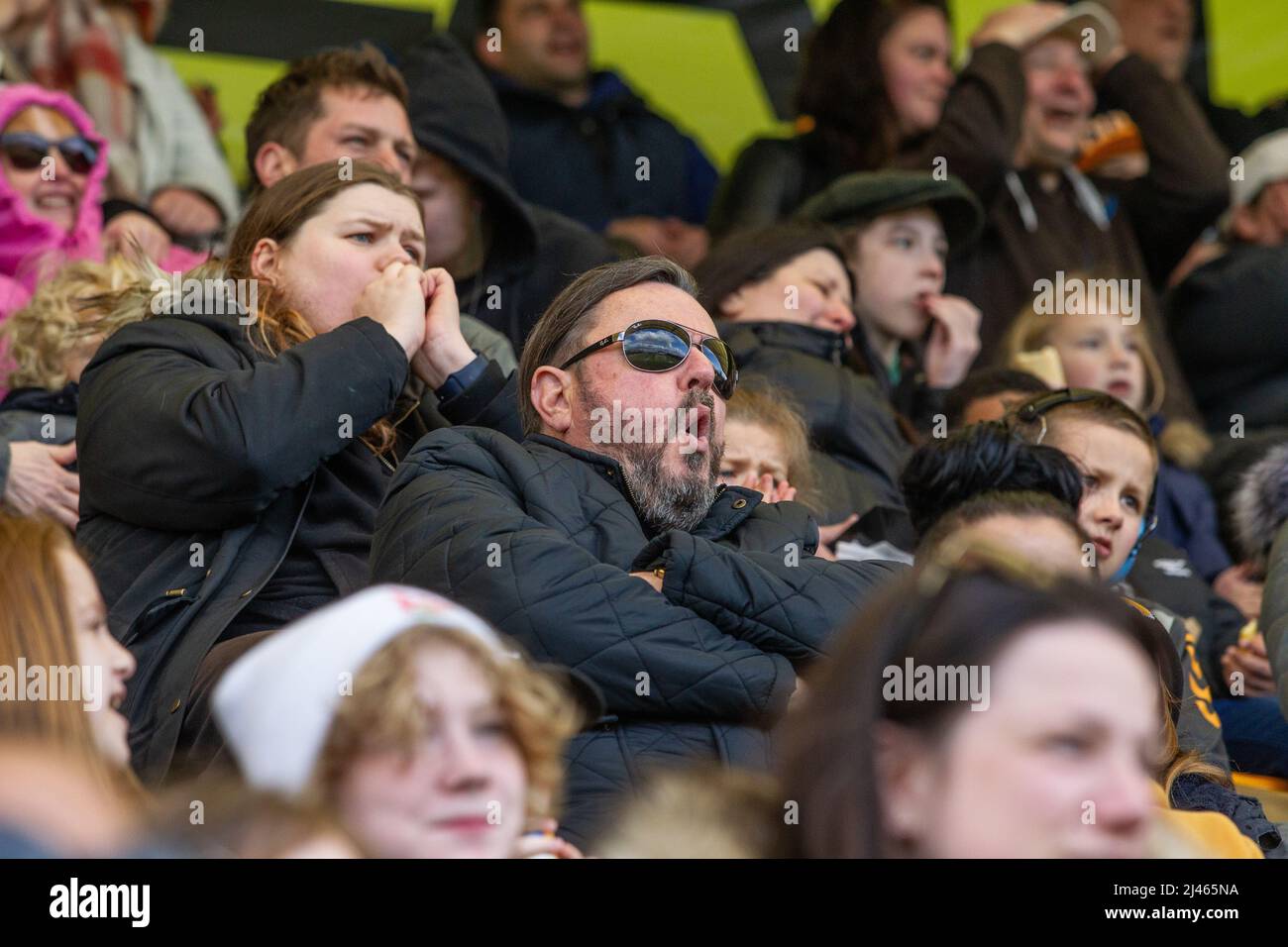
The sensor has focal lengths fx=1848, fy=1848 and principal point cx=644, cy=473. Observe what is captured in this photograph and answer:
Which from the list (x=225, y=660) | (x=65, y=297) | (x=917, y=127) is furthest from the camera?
(x=917, y=127)

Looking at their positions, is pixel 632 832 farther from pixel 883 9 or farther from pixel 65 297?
pixel 883 9

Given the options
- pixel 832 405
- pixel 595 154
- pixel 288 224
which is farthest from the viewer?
pixel 595 154

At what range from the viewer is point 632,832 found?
193cm

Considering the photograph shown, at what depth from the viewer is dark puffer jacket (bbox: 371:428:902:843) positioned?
2.72 metres

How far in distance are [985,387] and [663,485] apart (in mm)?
1753

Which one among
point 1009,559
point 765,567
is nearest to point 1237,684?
point 765,567

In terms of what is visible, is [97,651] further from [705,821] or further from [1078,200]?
[1078,200]

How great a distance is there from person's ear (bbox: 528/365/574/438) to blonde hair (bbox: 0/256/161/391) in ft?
3.29

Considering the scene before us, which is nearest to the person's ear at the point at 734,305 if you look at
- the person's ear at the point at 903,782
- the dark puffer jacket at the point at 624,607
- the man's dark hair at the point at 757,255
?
the man's dark hair at the point at 757,255

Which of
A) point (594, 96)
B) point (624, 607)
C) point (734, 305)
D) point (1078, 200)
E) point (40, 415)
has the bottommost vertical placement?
point (624, 607)

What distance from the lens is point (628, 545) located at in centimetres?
304

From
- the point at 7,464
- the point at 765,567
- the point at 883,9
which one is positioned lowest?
the point at 765,567

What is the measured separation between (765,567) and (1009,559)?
0.98m

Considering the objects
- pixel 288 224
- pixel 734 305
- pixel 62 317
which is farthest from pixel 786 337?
pixel 62 317
